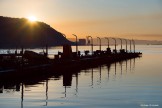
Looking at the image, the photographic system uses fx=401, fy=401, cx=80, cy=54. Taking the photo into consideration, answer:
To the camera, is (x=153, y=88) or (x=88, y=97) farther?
(x=153, y=88)

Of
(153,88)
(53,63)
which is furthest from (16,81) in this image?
(53,63)

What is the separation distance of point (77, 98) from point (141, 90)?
26.5 ft

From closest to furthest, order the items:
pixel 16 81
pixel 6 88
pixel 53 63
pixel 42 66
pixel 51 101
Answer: pixel 51 101 → pixel 6 88 → pixel 16 81 → pixel 42 66 → pixel 53 63

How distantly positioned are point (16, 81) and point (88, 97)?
13.3 m

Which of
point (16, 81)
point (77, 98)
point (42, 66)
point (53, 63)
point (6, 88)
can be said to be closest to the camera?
point (77, 98)

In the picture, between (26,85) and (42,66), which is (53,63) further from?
(26,85)

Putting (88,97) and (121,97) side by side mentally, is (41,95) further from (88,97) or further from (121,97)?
(121,97)

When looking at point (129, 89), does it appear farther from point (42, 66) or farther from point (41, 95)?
point (42, 66)

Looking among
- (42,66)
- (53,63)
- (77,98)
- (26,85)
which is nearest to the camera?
(77,98)

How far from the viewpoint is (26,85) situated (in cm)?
3738

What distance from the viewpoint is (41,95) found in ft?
98.4

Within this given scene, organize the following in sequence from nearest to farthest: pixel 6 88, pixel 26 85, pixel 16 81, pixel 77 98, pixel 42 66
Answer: pixel 77 98 < pixel 6 88 < pixel 26 85 < pixel 16 81 < pixel 42 66

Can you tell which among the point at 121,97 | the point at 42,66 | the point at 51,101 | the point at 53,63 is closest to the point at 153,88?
the point at 121,97

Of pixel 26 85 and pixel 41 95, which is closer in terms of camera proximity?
pixel 41 95
